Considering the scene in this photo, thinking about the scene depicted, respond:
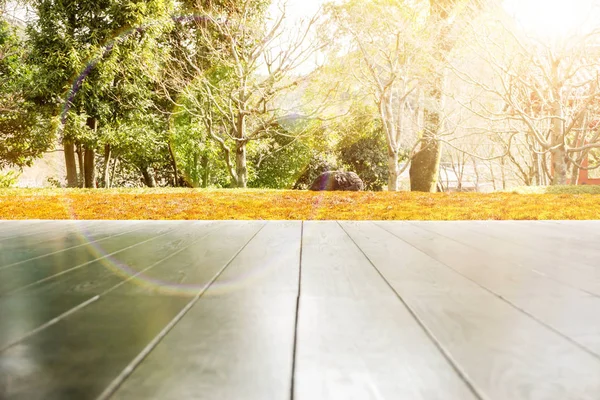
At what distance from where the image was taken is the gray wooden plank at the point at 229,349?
2.58 ft

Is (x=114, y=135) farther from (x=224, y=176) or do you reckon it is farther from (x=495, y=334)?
(x=495, y=334)

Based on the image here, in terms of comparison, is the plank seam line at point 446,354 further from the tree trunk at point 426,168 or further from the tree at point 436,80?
the tree trunk at point 426,168

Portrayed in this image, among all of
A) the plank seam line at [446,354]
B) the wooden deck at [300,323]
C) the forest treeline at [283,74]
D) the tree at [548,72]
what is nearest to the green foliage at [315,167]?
the forest treeline at [283,74]

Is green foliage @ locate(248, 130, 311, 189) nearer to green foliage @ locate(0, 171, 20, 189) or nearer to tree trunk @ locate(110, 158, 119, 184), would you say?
tree trunk @ locate(110, 158, 119, 184)

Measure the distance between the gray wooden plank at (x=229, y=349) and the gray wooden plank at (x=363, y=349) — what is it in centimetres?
5

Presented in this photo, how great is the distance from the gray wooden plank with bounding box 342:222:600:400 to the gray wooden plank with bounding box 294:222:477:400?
0.05 metres

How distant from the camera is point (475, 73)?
1040 centimetres

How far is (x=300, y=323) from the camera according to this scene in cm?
113

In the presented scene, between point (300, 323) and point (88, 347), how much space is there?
50 cm

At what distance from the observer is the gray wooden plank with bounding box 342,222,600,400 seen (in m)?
0.81

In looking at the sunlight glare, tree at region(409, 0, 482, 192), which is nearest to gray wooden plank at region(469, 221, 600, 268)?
the sunlight glare

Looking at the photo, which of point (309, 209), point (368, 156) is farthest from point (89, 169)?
point (309, 209)

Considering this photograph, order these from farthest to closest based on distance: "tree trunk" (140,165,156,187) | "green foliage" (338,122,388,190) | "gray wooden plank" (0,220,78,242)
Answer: "green foliage" (338,122,388,190)
"tree trunk" (140,165,156,187)
"gray wooden plank" (0,220,78,242)

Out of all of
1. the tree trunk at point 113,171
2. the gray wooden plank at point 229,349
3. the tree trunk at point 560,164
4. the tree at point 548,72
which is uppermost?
the tree at point 548,72
